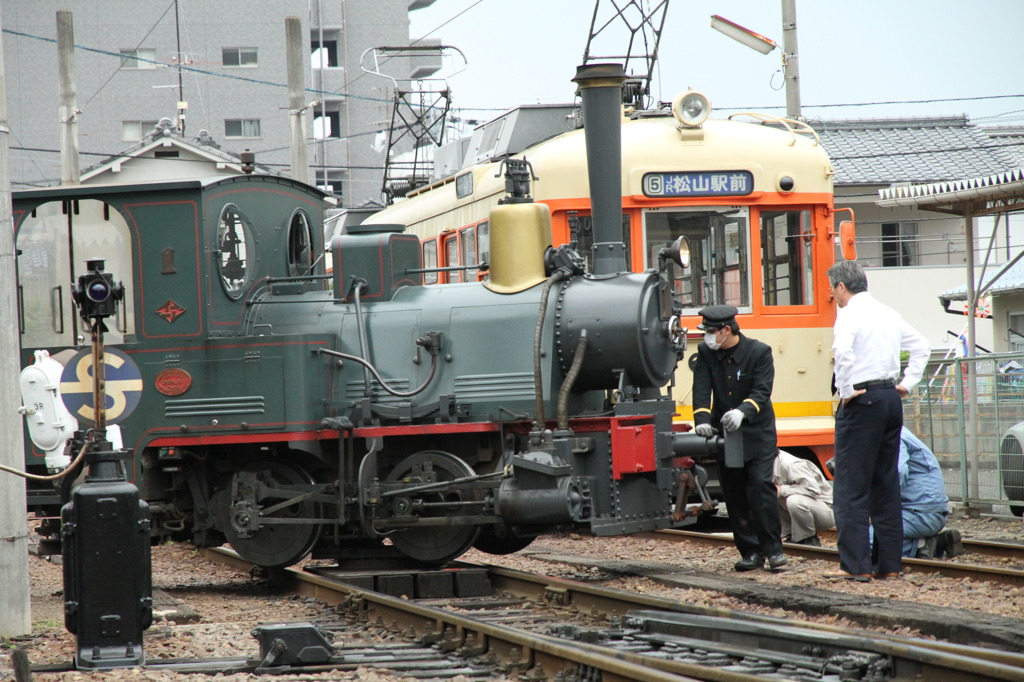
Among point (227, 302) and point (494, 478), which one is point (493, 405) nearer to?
point (494, 478)

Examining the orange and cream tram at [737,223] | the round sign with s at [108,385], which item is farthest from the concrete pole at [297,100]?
the round sign with s at [108,385]

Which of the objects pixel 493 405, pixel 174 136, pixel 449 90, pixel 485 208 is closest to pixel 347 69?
pixel 174 136

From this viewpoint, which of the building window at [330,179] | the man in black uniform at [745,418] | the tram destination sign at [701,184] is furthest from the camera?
the building window at [330,179]

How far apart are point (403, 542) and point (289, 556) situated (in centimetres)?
79

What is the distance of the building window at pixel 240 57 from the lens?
42.7 meters

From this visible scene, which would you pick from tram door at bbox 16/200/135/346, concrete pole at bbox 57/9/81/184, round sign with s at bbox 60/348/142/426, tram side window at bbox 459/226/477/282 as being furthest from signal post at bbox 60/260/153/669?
concrete pole at bbox 57/9/81/184

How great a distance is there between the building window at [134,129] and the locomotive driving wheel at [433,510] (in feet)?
117

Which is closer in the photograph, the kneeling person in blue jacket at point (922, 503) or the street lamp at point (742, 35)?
the kneeling person in blue jacket at point (922, 503)

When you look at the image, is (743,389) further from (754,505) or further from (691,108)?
(691,108)

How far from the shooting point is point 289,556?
8.73 meters

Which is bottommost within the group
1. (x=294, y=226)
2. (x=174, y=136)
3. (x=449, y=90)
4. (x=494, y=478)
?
(x=494, y=478)

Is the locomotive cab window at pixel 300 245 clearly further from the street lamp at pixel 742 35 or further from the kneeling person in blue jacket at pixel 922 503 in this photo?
the street lamp at pixel 742 35

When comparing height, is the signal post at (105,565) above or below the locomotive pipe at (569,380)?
below

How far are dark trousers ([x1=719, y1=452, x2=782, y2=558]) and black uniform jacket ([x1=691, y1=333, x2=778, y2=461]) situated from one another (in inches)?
4.0
